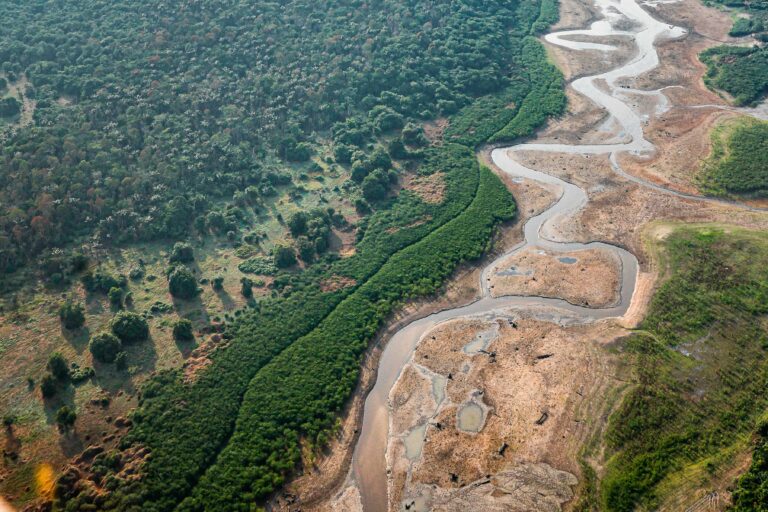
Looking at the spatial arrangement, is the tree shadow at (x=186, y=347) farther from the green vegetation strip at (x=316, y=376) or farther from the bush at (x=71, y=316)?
the bush at (x=71, y=316)

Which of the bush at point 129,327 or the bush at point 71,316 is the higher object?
the bush at point 71,316

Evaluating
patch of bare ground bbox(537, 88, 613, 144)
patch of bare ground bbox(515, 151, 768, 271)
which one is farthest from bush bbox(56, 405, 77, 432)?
patch of bare ground bbox(537, 88, 613, 144)

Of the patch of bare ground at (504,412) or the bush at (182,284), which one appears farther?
the bush at (182,284)

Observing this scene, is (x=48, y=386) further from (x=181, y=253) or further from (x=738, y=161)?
(x=738, y=161)

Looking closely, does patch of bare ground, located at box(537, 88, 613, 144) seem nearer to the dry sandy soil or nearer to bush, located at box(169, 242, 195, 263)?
the dry sandy soil

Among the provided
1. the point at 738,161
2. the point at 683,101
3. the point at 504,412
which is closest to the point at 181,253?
the point at 504,412

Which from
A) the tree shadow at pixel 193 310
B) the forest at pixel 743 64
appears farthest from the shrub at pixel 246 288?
the forest at pixel 743 64

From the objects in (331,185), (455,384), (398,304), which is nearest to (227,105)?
(331,185)

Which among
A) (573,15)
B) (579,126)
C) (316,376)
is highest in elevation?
(573,15)
